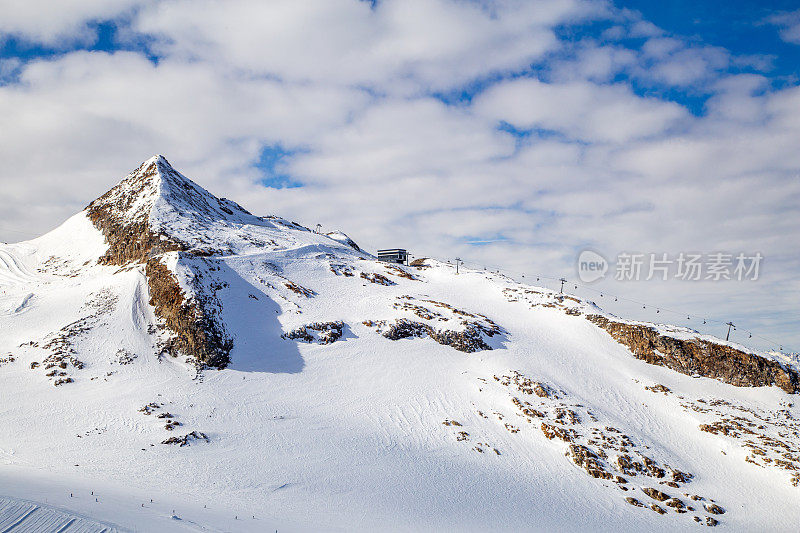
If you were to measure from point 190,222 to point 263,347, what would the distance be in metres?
28.1

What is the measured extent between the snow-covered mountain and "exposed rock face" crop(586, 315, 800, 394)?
7.1 inches

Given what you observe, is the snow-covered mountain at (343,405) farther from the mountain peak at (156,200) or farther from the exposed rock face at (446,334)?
the mountain peak at (156,200)

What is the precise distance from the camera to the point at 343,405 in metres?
30.8

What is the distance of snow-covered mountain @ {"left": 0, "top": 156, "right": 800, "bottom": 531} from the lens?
20.3 meters

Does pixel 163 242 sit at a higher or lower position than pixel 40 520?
higher

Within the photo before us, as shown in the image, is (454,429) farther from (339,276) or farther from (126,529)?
(339,276)

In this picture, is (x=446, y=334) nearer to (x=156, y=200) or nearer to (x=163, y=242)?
(x=163, y=242)

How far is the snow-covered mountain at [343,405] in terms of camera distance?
20.3 m

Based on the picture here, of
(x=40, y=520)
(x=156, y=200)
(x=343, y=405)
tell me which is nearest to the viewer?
(x=40, y=520)

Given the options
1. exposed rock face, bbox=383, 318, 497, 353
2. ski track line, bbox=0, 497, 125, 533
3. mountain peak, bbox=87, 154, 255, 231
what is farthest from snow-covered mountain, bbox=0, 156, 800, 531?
mountain peak, bbox=87, 154, 255, 231

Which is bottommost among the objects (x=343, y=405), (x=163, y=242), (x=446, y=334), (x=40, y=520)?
(x=40, y=520)

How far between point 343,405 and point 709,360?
36131 millimetres

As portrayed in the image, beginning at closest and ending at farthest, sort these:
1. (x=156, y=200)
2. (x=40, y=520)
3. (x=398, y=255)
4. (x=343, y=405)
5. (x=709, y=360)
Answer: (x=40, y=520) < (x=343, y=405) < (x=709, y=360) < (x=156, y=200) < (x=398, y=255)

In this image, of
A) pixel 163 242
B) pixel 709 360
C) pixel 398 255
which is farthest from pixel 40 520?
pixel 398 255
